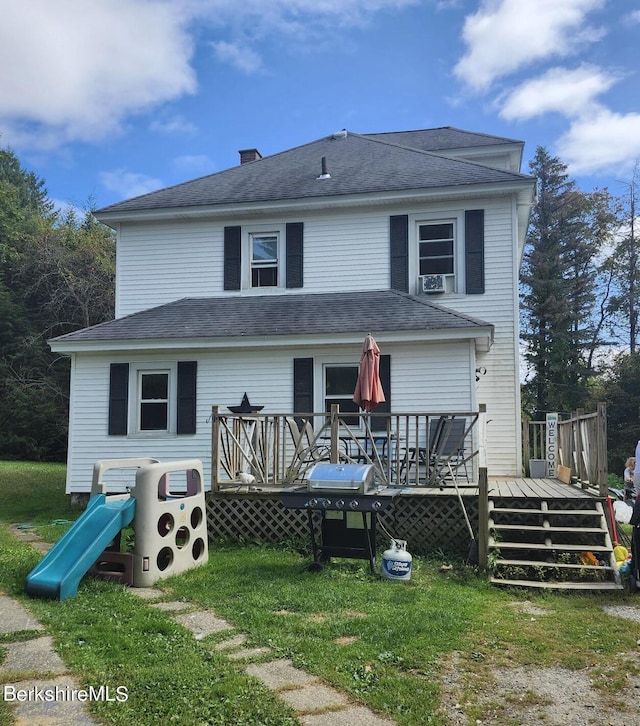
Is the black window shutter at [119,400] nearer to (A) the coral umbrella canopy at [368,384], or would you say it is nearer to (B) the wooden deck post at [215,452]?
(B) the wooden deck post at [215,452]

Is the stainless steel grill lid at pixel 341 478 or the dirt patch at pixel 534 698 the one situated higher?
the stainless steel grill lid at pixel 341 478

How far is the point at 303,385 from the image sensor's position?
11.6 metres

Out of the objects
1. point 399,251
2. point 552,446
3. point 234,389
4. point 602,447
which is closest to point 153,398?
point 234,389

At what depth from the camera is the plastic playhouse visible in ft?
18.5

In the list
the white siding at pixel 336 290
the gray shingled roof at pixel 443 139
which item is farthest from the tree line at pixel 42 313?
the gray shingled roof at pixel 443 139

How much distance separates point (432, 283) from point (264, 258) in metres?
3.74

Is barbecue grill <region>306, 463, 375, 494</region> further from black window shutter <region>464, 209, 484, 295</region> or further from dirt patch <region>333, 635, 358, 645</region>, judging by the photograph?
black window shutter <region>464, 209, 484, 295</region>

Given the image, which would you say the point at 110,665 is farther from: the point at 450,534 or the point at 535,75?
the point at 535,75

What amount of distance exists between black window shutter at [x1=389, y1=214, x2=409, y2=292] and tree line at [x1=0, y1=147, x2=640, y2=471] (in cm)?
1592

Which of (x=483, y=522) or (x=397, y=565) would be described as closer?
(x=397, y=565)

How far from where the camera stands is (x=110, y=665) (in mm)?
3891

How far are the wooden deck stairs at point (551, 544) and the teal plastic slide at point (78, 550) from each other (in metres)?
3.93

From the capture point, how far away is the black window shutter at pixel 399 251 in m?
12.7

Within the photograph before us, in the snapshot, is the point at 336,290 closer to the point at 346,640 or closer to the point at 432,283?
the point at 432,283
